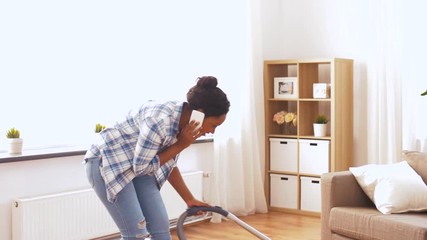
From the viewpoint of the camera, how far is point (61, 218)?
14.3 ft

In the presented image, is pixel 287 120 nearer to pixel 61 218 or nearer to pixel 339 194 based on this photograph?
pixel 339 194

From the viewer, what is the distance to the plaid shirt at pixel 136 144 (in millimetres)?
2801

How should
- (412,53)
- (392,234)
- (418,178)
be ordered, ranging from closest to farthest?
(392,234)
(418,178)
(412,53)

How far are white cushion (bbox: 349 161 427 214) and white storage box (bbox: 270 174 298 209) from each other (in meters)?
1.63

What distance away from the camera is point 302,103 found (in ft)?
19.6

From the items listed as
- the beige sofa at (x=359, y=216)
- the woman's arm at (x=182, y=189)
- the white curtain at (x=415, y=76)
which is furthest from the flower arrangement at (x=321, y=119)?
the woman's arm at (x=182, y=189)

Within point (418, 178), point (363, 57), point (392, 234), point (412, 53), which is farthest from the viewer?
point (363, 57)

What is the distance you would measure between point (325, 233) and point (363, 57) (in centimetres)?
212

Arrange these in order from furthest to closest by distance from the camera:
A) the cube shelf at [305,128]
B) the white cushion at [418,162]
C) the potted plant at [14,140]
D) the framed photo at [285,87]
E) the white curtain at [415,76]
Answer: the framed photo at [285,87] < the cube shelf at [305,128] < the white curtain at [415,76] < the white cushion at [418,162] < the potted plant at [14,140]

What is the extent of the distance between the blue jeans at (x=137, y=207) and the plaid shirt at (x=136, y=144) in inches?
1.6

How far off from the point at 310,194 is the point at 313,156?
347mm

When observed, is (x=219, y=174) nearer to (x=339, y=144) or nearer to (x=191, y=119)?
(x=339, y=144)

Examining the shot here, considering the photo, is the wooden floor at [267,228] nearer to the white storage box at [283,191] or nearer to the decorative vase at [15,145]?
the white storage box at [283,191]

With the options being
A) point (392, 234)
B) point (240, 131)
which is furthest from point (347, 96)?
point (392, 234)
